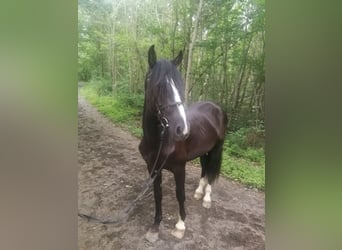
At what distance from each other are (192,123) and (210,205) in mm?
308

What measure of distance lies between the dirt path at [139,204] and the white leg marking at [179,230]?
1 centimetres

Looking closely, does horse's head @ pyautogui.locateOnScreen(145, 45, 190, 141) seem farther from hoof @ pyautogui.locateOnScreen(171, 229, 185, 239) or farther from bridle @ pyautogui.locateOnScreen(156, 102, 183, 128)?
hoof @ pyautogui.locateOnScreen(171, 229, 185, 239)

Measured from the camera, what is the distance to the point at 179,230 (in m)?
1.22

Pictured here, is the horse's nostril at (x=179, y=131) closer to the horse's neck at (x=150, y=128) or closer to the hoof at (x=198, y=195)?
the horse's neck at (x=150, y=128)

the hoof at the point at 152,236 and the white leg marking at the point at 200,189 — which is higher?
the white leg marking at the point at 200,189

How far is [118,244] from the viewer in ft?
3.99

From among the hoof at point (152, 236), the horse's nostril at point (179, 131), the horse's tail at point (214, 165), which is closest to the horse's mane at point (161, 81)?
the horse's nostril at point (179, 131)

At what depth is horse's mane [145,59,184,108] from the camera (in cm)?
118

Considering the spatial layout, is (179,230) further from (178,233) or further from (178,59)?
(178,59)

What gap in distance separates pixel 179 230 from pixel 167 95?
1.60 feet

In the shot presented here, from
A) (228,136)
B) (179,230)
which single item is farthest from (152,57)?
(179,230)

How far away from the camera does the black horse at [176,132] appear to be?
1.19 meters

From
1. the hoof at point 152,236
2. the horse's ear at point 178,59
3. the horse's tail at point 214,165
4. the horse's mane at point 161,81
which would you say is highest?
the horse's ear at point 178,59
